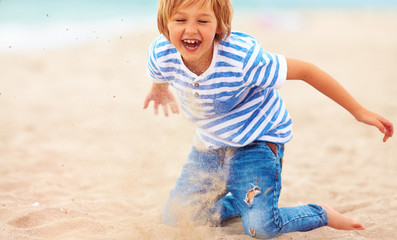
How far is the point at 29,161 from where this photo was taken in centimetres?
301

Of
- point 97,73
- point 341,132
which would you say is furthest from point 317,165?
point 97,73

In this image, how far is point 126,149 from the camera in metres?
3.28

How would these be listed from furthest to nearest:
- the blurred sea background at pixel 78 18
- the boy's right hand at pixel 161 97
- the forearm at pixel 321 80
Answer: the blurred sea background at pixel 78 18 < the boy's right hand at pixel 161 97 < the forearm at pixel 321 80

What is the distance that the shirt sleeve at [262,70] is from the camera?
190cm

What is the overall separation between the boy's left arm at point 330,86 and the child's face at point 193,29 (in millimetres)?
402

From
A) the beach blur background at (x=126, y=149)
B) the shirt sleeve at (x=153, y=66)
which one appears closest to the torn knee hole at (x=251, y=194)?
the beach blur background at (x=126, y=149)

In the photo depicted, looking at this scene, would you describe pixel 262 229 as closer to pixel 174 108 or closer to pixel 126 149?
pixel 174 108

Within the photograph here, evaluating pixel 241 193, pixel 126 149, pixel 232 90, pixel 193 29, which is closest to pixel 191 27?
pixel 193 29

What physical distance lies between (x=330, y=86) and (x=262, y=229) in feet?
2.40

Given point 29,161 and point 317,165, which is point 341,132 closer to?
point 317,165

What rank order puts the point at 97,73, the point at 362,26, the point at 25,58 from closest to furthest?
the point at 97,73
the point at 25,58
the point at 362,26

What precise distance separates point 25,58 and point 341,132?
4250 millimetres

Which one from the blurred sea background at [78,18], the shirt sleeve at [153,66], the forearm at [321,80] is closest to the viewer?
the forearm at [321,80]

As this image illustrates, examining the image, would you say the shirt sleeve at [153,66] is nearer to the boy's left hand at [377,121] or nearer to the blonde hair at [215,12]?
the blonde hair at [215,12]
